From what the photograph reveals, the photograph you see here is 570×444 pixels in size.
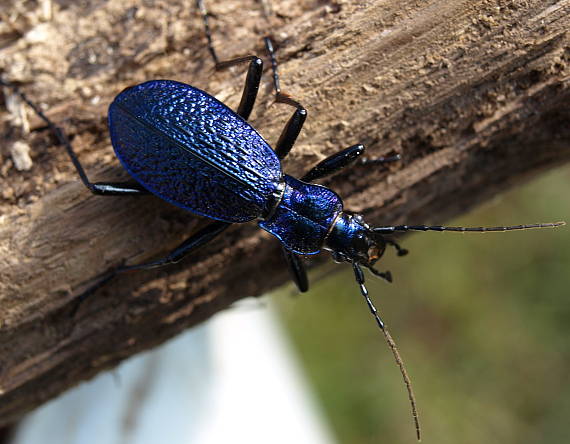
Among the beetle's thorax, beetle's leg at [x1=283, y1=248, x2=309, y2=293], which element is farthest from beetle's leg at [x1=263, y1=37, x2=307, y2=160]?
beetle's leg at [x1=283, y1=248, x2=309, y2=293]

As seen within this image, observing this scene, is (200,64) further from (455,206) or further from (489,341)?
(489,341)

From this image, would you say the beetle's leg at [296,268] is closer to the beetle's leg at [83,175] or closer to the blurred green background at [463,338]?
the beetle's leg at [83,175]

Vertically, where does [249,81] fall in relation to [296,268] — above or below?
above

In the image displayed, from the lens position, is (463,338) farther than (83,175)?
Yes

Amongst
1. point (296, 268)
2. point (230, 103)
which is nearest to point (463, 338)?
point (296, 268)

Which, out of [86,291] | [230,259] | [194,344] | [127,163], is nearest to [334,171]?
[230,259]

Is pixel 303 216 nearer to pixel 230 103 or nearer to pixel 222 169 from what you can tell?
pixel 222 169
